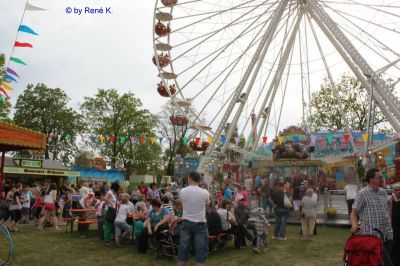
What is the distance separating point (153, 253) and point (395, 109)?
1030 centimetres

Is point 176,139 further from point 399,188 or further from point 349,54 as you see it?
point 399,188

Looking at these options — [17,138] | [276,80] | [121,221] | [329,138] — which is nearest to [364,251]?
[17,138]

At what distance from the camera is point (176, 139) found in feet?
172

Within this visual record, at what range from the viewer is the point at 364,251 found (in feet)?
15.4

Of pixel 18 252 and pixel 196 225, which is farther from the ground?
pixel 196 225

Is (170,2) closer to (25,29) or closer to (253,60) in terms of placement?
(253,60)

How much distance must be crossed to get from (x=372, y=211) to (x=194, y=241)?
2289mm

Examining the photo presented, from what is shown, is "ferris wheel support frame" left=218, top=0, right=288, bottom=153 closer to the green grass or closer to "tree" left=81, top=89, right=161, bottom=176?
the green grass

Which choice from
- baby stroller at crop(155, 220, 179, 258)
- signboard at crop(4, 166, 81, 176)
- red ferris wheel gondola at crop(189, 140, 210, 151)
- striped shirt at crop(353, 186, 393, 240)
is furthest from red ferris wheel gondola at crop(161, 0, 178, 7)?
striped shirt at crop(353, 186, 393, 240)

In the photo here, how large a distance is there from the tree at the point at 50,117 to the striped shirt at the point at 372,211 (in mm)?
45806

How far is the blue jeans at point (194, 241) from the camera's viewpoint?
5.75 metres

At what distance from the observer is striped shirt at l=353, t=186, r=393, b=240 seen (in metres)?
5.08

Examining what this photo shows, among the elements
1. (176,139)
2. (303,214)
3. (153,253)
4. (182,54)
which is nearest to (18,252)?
(153,253)

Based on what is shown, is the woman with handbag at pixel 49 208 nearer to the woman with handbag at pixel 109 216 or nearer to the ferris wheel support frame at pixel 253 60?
the woman with handbag at pixel 109 216
